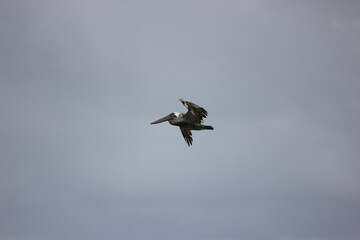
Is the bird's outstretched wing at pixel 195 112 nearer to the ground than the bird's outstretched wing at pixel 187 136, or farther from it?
nearer to the ground

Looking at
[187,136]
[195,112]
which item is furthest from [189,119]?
[187,136]

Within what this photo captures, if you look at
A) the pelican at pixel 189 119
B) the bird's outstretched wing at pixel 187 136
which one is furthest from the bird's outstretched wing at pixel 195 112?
the bird's outstretched wing at pixel 187 136

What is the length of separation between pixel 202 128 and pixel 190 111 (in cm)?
262

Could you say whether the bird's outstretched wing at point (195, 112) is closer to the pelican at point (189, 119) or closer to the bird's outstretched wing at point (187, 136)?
the pelican at point (189, 119)

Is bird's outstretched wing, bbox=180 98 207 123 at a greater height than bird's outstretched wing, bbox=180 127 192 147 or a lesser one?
lesser

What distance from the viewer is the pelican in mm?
48656

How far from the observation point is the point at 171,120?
52.9m

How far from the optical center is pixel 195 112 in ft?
161

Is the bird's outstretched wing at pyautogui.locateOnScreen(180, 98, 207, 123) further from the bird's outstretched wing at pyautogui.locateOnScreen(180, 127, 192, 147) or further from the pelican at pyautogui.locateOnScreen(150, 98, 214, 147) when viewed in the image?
the bird's outstretched wing at pyautogui.locateOnScreen(180, 127, 192, 147)

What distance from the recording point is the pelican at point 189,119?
4866cm

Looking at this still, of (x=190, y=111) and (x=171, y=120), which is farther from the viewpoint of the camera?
(x=171, y=120)

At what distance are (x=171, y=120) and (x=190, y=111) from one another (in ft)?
12.5

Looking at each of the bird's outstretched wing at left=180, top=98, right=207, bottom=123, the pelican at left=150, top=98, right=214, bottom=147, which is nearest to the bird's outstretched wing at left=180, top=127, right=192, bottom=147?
the pelican at left=150, top=98, right=214, bottom=147

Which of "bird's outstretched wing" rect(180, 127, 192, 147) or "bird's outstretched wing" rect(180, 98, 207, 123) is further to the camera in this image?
"bird's outstretched wing" rect(180, 127, 192, 147)
